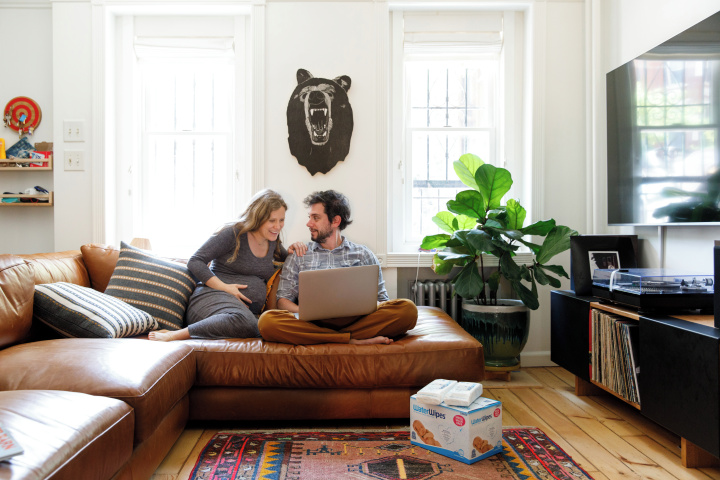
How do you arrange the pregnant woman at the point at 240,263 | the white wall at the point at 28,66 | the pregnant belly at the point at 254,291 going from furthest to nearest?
the white wall at the point at 28,66
the pregnant belly at the point at 254,291
the pregnant woman at the point at 240,263

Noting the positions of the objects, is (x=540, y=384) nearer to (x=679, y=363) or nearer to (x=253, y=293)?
(x=679, y=363)

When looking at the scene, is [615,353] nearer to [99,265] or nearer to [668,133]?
[668,133]

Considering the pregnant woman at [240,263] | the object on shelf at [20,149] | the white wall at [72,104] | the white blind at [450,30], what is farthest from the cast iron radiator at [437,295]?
the object on shelf at [20,149]

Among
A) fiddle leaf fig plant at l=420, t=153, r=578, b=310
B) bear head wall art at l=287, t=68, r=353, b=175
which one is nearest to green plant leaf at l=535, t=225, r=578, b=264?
fiddle leaf fig plant at l=420, t=153, r=578, b=310

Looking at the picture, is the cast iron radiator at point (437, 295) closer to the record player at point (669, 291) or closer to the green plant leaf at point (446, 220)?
the green plant leaf at point (446, 220)

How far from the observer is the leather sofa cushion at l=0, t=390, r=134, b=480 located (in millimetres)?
1115

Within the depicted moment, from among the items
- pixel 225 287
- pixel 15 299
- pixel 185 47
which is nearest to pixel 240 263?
pixel 225 287

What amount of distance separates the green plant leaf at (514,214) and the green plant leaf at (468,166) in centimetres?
26

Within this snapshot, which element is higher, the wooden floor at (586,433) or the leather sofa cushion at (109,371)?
the leather sofa cushion at (109,371)

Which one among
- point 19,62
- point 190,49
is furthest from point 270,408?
point 19,62

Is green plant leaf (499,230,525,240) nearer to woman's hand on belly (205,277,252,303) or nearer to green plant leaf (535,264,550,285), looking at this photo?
green plant leaf (535,264,550,285)

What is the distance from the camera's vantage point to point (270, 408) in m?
2.35

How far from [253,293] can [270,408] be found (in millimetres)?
713

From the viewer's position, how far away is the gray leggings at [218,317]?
2.53m
